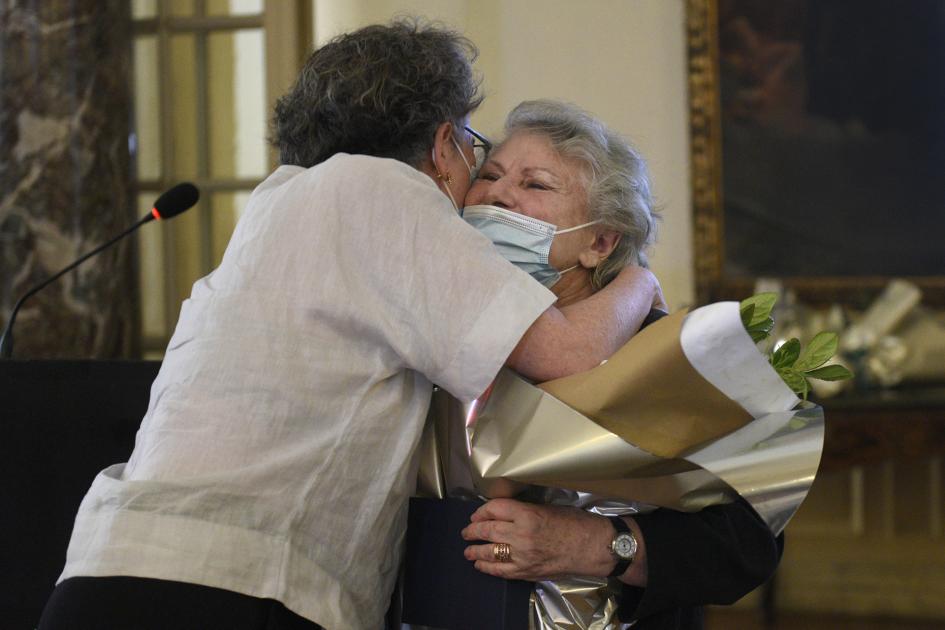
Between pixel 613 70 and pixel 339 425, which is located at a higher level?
pixel 613 70

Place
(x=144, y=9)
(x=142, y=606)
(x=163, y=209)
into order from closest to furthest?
(x=142, y=606), (x=163, y=209), (x=144, y=9)

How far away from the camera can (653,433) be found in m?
1.59

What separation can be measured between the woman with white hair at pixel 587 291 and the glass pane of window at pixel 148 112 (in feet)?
12.1

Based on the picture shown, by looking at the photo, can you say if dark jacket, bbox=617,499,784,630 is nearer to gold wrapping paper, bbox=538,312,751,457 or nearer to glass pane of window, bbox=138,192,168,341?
gold wrapping paper, bbox=538,312,751,457

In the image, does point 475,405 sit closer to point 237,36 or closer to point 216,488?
point 216,488

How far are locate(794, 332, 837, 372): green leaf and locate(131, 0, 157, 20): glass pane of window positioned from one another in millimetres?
4497

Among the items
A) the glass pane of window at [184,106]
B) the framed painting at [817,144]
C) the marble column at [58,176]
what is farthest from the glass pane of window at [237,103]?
the framed painting at [817,144]

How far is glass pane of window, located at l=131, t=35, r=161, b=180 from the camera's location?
543cm

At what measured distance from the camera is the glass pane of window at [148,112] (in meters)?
5.43

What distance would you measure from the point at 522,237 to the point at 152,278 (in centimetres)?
389

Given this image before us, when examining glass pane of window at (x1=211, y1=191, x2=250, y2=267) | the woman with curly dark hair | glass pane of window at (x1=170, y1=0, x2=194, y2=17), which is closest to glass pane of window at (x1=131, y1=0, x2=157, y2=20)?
glass pane of window at (x1=170, y1=0, x2=194, y2=17)

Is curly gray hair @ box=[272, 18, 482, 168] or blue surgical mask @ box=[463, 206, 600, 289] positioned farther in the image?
blue surgical mask @ box=[463, 206, 600, 289]

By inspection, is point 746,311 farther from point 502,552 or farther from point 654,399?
point 502,552

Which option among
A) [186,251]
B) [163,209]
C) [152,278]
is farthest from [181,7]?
[163,209]
